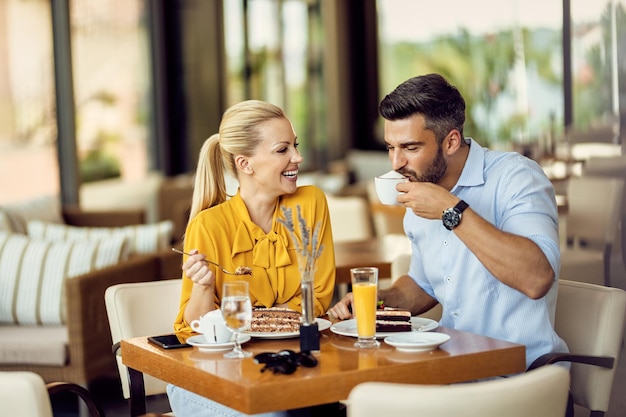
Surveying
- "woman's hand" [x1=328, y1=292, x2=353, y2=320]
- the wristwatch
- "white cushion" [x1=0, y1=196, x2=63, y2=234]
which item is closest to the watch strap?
the wristwatch

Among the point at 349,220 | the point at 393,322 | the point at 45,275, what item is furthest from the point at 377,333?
the point at 349,220

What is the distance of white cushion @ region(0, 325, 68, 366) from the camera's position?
417cm

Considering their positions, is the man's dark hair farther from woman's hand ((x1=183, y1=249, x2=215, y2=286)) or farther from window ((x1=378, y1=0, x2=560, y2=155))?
window ((x1=378, y1=0, x2=560, y2=155))

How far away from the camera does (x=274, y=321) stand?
2438mm

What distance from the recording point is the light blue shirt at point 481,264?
8.25 feet

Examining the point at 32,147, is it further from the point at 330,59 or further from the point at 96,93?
the point at 330,59

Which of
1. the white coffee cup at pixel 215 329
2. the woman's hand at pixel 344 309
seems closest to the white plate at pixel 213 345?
the white coffee cup at pixel 215 329

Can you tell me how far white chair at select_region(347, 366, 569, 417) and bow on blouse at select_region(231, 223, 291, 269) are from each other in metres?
1.04

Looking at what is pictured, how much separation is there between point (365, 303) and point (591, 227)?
1.89 m

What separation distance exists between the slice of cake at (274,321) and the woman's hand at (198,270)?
5.7 inches

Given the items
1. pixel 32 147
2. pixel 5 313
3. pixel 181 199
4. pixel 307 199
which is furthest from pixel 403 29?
pixel 307 199

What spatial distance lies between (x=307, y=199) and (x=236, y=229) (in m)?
0.25

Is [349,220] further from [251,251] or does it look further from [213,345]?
[213,345]

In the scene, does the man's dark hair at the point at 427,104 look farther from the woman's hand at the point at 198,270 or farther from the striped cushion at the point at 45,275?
the striped cushion at the point at 45,275
